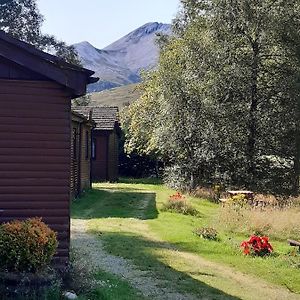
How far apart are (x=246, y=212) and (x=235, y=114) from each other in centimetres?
1033

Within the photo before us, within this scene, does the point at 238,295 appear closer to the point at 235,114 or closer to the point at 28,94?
the point at 28,94

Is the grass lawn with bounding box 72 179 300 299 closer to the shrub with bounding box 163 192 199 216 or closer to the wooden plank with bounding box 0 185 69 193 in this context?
the shrub with bounding box 163 192 199 216

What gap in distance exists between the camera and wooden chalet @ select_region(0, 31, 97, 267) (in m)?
9.12

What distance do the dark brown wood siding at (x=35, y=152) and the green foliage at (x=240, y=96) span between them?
1811 centimetres

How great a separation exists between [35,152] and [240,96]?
1920cm

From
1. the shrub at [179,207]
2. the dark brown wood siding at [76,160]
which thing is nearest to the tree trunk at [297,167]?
the shrub at [179,207]

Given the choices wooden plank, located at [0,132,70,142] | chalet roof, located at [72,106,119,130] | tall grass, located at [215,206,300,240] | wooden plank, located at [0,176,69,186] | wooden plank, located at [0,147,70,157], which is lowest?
tall grass, located at [215,206,300,240]

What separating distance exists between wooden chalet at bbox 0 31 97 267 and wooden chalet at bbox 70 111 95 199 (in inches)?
462

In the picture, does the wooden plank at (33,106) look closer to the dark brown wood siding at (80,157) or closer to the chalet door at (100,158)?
the dark brown wood siding at (80,157)

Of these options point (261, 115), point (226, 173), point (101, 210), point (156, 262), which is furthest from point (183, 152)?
point (156, 262)

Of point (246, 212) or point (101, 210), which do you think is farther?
point (101, 210)

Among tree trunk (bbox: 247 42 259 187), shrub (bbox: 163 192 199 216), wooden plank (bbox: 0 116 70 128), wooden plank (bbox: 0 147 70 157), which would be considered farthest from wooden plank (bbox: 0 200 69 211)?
tree trunk (bbox: 247 42 259 187)

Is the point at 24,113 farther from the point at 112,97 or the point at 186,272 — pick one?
the point at 112,97

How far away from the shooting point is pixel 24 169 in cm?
920
